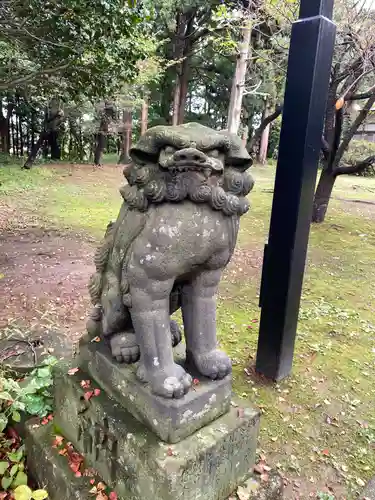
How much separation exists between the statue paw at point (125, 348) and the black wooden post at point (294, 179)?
1.39 m

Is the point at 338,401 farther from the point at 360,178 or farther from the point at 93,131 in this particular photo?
the point at 360,178

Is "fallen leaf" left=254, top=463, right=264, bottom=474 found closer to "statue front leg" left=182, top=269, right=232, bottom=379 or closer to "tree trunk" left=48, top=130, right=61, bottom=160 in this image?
"statue front leg" left=182, top=269, right=232, bottom=379

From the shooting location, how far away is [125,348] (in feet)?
5.36

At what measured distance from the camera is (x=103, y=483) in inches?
65.4

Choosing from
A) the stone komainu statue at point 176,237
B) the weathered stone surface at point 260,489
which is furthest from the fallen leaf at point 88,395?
the weathered stone surface at point 260,489

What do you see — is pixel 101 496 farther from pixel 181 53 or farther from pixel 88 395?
pixel 181 53

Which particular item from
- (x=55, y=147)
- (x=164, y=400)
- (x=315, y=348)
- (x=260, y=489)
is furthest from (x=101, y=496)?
(x=55, y=147)

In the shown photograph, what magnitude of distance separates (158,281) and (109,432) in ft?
2.16

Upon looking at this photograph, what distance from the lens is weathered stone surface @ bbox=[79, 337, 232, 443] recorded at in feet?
4.73

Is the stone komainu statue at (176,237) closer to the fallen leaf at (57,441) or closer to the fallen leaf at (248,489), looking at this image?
the fallen leaf at (248,489)

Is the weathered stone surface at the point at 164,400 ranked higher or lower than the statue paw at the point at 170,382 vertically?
lower

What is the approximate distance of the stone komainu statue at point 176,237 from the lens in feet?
4.50

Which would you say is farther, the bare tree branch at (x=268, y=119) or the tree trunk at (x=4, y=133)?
the tree trunk at (x=4, y=133)

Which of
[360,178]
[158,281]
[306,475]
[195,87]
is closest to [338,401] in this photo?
[306,475]
